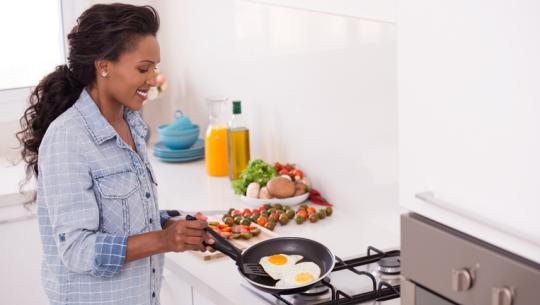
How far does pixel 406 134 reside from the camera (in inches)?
55.6

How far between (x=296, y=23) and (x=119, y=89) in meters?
0.89

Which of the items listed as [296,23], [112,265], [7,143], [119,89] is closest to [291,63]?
[296,23]

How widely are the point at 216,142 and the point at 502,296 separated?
6.52 feet

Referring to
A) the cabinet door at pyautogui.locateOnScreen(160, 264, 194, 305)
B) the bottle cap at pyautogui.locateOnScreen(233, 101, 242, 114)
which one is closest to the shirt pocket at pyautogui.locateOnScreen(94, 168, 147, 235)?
the cabinet door at pyautogui.locateOnScreen(160, 264, 194, 305)

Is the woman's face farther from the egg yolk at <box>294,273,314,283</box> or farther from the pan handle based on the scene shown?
the egg yolk at <box>294,273,314,283</box>

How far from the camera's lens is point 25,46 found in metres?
3.57

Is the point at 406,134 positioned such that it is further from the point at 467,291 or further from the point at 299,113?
the point at 299,113

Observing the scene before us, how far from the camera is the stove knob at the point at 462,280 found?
4.17ft

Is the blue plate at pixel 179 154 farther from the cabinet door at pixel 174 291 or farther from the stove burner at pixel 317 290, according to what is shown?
the stove burner at pixel 317 290

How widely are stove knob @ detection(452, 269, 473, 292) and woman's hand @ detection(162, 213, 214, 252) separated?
822mm

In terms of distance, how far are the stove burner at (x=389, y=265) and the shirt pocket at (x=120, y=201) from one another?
586 mm

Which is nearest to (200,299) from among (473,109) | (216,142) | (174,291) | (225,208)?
(174,291)

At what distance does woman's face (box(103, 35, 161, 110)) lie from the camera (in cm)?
199

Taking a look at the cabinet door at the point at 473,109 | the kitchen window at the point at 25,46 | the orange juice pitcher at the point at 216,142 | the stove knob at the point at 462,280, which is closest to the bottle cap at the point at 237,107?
the orange juice pitcher at the point at 216,142
